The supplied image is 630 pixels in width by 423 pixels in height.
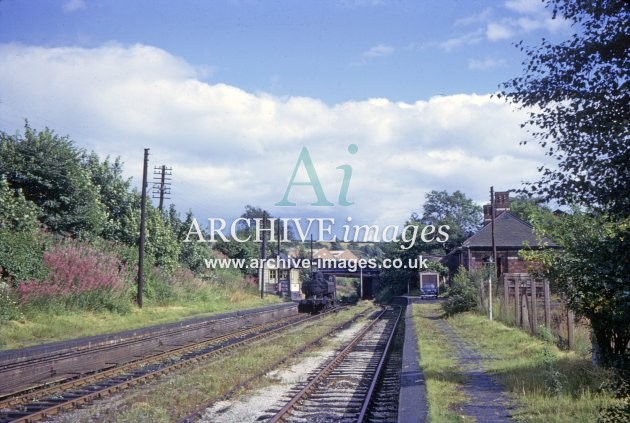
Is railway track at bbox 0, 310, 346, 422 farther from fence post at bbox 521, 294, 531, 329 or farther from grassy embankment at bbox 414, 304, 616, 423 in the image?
fence post at bbox 521, 294, 531, 329

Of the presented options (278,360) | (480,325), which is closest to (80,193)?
(278,360)

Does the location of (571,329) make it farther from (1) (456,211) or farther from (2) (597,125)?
(1) (456,211)

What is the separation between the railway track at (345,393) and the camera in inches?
377

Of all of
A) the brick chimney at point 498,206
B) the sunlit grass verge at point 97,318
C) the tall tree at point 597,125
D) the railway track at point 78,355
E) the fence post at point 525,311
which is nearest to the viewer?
the tall tree at point 597,125

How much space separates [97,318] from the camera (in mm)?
23500

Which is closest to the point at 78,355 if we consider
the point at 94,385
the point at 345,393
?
the point at 94,385

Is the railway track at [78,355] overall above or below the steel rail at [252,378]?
above

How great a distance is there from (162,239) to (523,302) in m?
23.6

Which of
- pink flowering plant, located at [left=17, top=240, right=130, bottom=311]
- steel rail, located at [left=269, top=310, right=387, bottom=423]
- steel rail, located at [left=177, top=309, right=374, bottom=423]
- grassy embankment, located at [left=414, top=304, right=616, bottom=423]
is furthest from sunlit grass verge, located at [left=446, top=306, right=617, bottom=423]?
pink flowering plant, located at [left=17, top=240, right=130, bottom=311]

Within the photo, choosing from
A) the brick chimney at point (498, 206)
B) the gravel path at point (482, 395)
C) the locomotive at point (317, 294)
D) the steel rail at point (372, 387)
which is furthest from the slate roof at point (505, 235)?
the gravel path at point (482, 395)

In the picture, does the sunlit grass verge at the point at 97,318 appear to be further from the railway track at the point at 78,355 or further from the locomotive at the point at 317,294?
the locomotive at the point at 317,294

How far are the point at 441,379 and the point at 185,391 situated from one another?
196 inches

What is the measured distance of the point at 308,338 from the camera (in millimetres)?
22422

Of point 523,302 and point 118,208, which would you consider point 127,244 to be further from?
point 523,302
